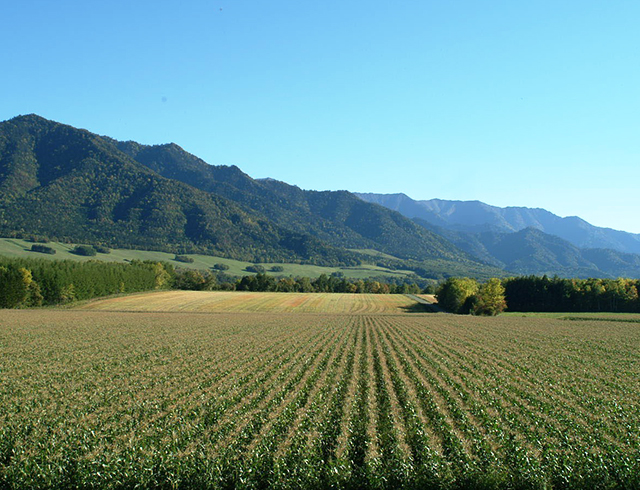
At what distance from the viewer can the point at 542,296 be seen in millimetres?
111125

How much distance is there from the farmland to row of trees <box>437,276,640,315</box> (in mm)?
65971

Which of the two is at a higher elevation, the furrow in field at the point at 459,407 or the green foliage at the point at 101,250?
the green foliage at the point at 101,250

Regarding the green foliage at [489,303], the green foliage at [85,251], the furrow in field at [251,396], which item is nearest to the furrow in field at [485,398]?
the furrow in field at [251,396]

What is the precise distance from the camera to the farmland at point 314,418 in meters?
11.7

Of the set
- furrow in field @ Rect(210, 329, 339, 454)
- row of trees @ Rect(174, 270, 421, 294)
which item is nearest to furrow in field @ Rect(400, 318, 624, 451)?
furrow in field @ Rect(210, 329, 339, 454)

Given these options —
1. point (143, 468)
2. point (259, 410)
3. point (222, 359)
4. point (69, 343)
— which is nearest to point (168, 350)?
point (222, 359)

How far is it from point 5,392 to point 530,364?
99.2ft

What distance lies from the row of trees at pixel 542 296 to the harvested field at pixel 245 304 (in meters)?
12.1

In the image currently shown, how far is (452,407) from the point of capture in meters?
18.1

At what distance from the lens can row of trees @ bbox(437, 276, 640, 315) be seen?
98.1 m

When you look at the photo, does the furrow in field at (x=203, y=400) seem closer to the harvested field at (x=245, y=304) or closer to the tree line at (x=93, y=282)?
the harvested field at (x=245, y=304)

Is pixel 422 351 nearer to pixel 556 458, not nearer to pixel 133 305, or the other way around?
pixel 556 458

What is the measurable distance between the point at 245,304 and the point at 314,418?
288 ft

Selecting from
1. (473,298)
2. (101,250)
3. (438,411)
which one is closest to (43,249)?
(101,250)
